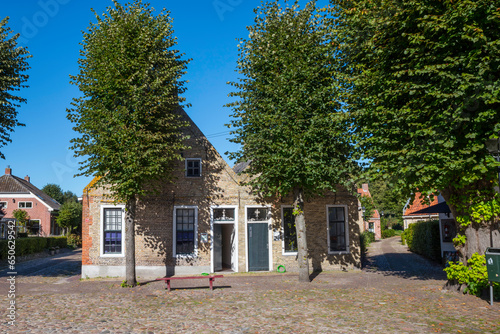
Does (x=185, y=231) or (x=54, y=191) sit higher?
(x=54, y=191)

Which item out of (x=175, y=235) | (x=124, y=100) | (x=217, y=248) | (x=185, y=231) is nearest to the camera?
(x=124, y=100)

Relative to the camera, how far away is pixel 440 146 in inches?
403

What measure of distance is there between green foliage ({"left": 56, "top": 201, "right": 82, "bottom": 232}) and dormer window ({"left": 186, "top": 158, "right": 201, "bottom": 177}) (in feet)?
106

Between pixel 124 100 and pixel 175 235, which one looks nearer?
Result: pixel 124 100

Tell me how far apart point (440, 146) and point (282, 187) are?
244 inches

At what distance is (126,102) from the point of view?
14016mm

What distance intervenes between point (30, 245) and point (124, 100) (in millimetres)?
22202

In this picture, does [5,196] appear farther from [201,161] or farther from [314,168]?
[314,168]

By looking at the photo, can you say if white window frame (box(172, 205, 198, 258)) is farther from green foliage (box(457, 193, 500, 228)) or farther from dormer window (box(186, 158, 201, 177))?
green foliage (box(457, 193, 500, 228))

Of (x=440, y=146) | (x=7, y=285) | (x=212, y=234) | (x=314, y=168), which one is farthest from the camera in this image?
(x=212, y=234)

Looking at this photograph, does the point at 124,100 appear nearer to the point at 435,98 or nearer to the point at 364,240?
the point at 435,98

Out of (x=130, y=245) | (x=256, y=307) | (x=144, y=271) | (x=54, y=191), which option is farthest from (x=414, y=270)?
(x=54, y=191)

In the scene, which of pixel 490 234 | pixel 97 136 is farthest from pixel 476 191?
pixel 97 136

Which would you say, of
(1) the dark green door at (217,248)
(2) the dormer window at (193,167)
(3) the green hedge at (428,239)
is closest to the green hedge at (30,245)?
(2) the dormer window at (193,167)
